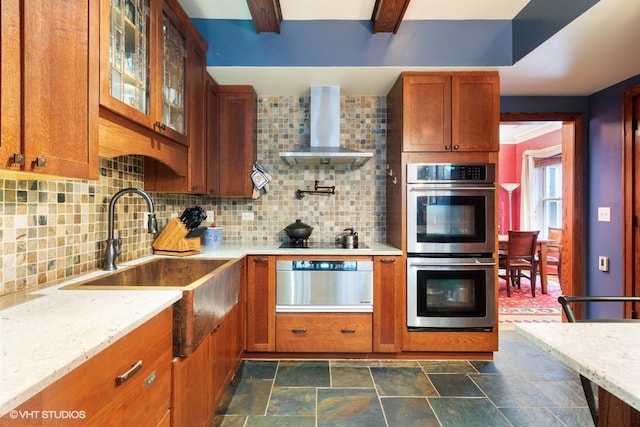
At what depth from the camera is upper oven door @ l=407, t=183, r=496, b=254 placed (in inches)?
97.7

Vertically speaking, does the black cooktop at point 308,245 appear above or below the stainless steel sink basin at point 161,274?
above

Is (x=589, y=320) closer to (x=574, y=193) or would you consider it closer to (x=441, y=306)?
(x=441, y=306)

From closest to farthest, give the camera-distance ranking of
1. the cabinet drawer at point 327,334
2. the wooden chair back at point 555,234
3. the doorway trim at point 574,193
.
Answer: the cabinet drawer at point 327,334
the doorway trim at point 574,193
the wooden chair back at point 555,234

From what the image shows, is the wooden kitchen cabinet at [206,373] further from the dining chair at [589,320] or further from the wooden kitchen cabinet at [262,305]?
the dining chair at [589,320]

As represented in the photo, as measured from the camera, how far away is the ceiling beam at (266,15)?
2.05m

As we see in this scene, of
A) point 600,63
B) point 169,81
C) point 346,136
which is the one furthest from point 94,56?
point 600,63

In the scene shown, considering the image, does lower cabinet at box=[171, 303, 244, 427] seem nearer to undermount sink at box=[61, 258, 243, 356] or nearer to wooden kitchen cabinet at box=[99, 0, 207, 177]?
undermount sink at box=[61, 258, 243, 356]

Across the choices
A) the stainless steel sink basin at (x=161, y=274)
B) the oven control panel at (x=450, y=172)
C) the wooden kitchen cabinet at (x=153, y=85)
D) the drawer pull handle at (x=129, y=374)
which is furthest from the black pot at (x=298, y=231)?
the drawer pull handle at (x=129, y=374)

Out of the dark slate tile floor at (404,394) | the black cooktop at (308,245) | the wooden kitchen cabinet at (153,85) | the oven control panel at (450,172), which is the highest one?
the wooden kitchen cabinet at (153,85)

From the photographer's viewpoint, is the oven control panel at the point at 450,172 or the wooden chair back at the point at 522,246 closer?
the oven control panel at the point at 450,172

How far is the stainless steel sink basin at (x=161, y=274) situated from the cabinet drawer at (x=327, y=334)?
824 mm

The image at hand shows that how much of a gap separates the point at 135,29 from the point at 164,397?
1.62 m

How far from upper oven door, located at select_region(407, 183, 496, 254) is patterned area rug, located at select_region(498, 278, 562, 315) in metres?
1.84

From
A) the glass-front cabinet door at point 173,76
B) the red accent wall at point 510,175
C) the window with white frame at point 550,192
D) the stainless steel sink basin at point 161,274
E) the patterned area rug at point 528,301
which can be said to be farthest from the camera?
the red accent wall at point 510,175
